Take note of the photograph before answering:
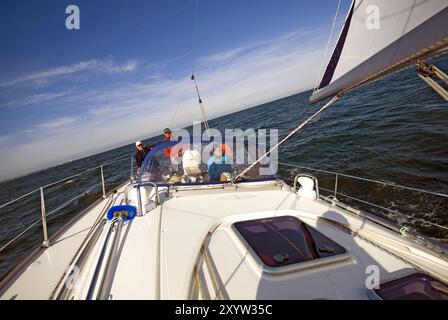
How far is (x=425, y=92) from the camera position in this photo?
14.8 m

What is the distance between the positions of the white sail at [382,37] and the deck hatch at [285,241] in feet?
5.51

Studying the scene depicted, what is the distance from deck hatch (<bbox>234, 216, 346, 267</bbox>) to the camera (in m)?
1.97

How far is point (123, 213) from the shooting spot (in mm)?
3084

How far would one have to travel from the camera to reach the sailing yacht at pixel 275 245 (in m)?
1.65

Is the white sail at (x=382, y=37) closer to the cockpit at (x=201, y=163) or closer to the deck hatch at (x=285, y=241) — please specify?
the deck hatch at (x=285, y=241)

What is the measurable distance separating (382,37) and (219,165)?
3458 mm

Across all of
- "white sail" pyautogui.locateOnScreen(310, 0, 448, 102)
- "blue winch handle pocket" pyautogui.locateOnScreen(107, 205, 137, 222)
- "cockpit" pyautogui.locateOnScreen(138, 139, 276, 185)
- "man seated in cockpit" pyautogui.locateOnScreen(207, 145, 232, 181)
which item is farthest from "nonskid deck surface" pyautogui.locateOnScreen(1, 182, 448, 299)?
"white sail" pyautogui.locateOnScreen(310, 0, 448, 102)

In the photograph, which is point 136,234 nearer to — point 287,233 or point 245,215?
A: point 245,215

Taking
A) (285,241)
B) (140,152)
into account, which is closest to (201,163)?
(140,152)

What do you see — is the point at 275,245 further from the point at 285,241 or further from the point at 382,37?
the point at 382,37

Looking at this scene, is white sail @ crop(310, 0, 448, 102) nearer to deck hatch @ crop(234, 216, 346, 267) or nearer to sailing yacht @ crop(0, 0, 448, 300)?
sailing yacht @ crop(0, 0, 448, 300)

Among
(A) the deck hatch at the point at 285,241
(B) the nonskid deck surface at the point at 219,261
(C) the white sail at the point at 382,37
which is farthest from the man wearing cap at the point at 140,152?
(C) the white sail at the point at 382,37

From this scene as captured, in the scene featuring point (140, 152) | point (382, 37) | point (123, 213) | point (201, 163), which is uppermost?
point (382, 37)

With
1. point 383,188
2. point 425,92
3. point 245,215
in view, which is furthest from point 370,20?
point 425,92
